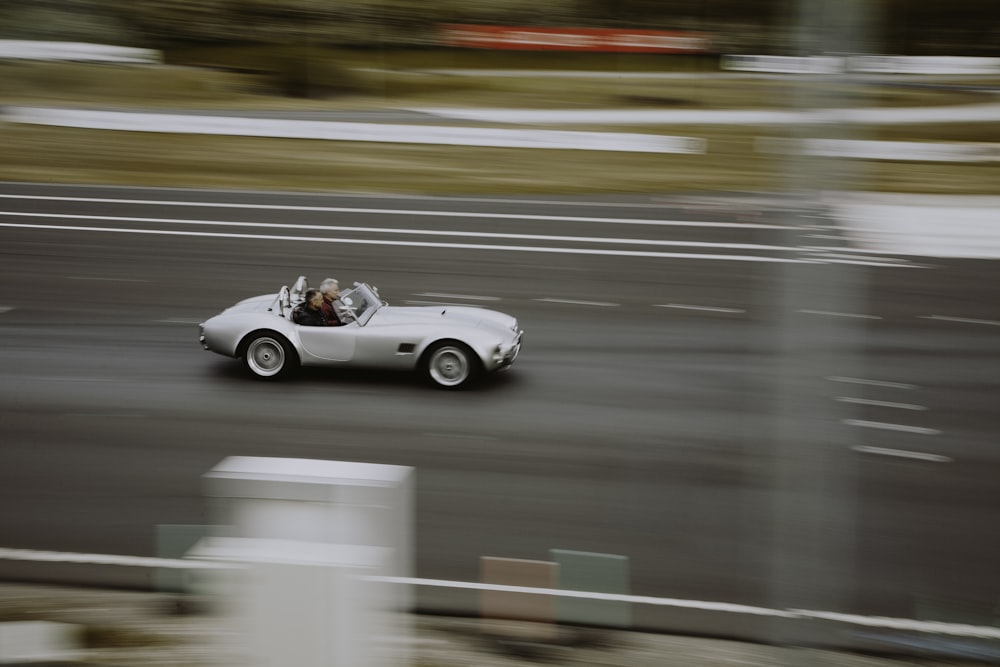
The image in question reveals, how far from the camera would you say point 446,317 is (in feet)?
30.6

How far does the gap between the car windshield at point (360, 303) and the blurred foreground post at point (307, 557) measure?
5865 mm

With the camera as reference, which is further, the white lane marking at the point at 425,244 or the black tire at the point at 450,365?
the white lane marking at the point at 425,244

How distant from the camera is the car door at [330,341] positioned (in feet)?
30.3

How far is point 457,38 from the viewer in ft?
95.1

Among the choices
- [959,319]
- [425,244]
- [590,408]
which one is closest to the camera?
[590,408]

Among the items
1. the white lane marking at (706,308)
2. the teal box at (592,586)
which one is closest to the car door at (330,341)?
the teal box at (592,586)

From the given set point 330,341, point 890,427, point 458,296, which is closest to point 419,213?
point 458,296

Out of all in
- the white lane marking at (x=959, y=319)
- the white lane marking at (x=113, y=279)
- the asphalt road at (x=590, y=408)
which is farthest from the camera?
the white lane marking at (x=113, y=279)

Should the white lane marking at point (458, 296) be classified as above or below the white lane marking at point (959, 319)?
above

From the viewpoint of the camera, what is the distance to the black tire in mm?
9148

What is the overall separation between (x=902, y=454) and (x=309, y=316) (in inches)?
202

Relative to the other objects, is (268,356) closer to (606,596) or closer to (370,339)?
(370,339)

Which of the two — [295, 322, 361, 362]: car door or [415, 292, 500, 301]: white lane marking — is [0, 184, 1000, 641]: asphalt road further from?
[295, 322, 361, 362]: car door

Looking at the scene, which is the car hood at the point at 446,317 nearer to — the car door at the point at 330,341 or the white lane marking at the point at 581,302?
the car door at the point at 330,341
